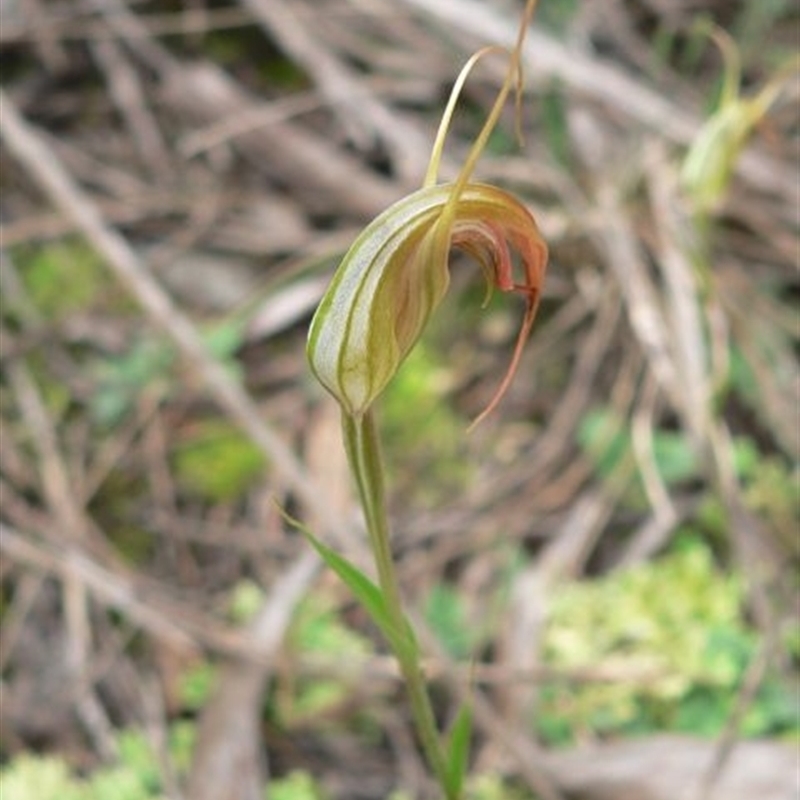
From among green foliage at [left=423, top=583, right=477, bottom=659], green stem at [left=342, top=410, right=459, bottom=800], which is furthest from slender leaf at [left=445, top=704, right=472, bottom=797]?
green foliage at [left=423, top=583, right=477, bottom=659]

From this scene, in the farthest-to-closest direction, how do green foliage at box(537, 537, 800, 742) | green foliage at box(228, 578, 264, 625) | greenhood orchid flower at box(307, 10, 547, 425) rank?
green foliage at box(228, 578, 264, 625) → green foliage at box(537, 537, 800, 742) → greenhood orchid flower at box(307, 10, 547, 425)

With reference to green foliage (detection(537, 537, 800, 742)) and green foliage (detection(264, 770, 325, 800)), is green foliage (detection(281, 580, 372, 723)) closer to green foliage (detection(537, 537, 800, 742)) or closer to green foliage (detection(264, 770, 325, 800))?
green foliage (detection(264, 770, 325, 800))

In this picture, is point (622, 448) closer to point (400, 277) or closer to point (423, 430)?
point (423, 430)

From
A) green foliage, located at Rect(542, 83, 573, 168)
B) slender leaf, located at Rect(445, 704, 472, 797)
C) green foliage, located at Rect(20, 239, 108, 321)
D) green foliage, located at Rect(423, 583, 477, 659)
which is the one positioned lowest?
slender leaf, located at Rect(445, 704, 472, 797)

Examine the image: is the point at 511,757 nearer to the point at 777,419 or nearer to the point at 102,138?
the point at 777,419

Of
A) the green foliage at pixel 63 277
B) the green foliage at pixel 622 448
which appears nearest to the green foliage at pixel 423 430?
the green foliage at pixel 622 448

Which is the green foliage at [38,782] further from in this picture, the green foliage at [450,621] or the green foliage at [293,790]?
the green foliage at [450,621]
